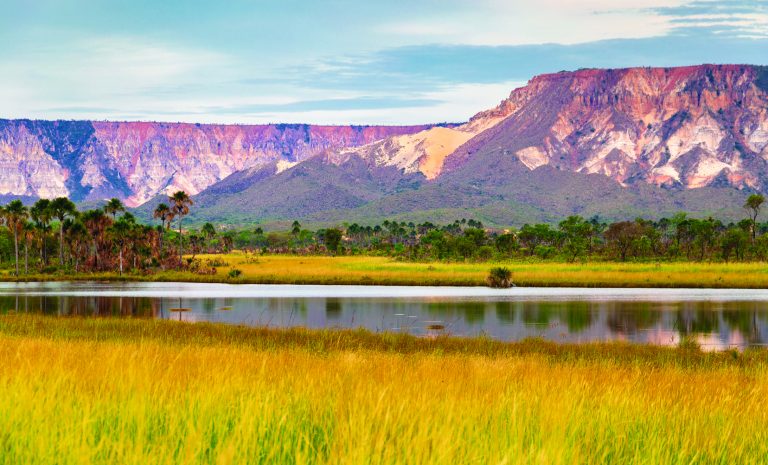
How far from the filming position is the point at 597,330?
4397 centimetres

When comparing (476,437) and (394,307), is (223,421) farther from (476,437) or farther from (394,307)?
(394,307)

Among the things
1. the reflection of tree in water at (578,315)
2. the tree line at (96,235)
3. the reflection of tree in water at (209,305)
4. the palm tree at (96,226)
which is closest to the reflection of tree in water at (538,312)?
the reflection of tree in water at (578,315)

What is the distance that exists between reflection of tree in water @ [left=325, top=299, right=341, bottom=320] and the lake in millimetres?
72

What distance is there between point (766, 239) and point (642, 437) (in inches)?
5415

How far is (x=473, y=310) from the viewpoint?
56469 millimetres

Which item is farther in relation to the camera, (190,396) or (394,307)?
(394,307)

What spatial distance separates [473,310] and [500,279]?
92.3 ft

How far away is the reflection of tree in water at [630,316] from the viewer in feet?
150

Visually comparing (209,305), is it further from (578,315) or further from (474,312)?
(578,315)

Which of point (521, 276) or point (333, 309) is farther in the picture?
point (521, 276)

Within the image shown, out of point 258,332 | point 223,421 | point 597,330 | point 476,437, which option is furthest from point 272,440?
point 597,330

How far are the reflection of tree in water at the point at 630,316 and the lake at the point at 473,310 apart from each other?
65 mm

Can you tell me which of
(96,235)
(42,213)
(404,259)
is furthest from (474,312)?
(404,259)

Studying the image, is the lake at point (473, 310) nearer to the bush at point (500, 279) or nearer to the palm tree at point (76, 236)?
the bush at point (500, 279)
